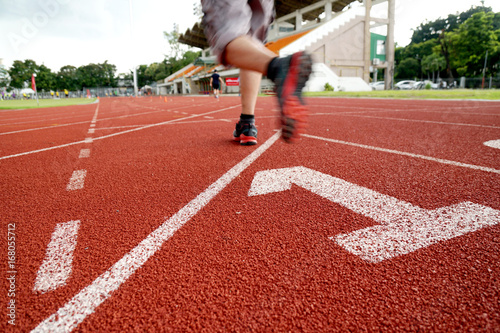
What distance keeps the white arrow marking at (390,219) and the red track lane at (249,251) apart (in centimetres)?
4

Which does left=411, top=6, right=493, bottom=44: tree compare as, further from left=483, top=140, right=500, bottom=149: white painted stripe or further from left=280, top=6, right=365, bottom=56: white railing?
left=483, top=140, right=500, bottom=149: white painted stripe

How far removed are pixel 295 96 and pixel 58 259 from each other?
1.49 meters

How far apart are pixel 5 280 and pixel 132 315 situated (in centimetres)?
58

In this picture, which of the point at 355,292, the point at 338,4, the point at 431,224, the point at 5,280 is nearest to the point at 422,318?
the point at 355,292

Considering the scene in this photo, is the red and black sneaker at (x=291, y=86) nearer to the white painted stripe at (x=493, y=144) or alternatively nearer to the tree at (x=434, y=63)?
the white painted stripe at (x=493, y=144)

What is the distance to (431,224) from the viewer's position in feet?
4.68

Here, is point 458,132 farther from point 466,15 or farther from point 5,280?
point 466,15

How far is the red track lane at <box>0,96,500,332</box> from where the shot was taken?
0.92m

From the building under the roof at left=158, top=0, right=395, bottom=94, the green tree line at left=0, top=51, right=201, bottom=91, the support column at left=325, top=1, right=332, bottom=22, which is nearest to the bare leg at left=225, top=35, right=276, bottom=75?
the building under the roof at left=158, top=0, right=395, bottom=94

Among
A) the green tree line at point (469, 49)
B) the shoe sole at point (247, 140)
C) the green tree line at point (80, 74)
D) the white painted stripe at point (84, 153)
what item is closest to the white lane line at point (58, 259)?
the white painted stripe at point (84, 153)

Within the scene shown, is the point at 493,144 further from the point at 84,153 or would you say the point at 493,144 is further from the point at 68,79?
the point at 68,79

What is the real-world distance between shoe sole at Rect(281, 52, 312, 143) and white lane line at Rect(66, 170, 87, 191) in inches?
57.6

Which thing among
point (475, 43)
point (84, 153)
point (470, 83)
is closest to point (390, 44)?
point (470, 83)

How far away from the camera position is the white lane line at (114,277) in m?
0.92
